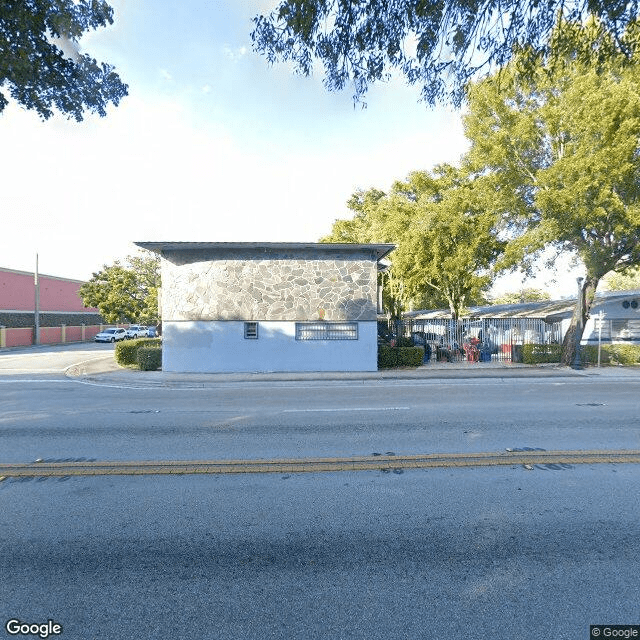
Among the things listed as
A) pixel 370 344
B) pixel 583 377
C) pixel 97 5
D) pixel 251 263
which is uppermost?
pixel 97 5

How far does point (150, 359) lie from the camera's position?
18.7 metres

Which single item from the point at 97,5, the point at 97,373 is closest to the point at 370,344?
the point at 97,373

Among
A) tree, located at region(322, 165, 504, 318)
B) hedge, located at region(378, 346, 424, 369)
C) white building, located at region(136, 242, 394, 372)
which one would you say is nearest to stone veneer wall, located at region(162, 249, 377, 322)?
white building, located at region(136, 242, 394, 372)

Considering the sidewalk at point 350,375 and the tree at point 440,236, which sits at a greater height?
the tree at point 440,236

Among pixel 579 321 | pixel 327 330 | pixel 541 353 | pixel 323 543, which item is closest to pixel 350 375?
pixel 327 330

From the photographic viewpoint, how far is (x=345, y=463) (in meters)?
5.78

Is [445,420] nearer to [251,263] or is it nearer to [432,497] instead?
[432,497]

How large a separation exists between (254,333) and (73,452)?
12.0 meters

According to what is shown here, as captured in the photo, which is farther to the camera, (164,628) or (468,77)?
(468,77)

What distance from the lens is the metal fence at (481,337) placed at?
22.1m

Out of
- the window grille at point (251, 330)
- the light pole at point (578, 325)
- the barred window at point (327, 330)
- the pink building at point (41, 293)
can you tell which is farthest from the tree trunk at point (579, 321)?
the pink building at point (41, 293)

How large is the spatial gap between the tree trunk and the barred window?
34.6 ft

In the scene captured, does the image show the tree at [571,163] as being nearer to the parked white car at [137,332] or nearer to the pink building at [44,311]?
the pink building at [44,311]

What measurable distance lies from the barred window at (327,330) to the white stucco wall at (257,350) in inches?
7.6
